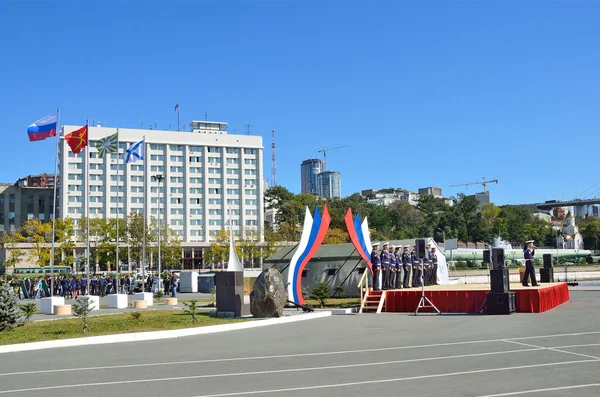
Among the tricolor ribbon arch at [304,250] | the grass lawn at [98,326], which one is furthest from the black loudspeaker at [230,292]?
the tricolor ribbon arch at [304,250]

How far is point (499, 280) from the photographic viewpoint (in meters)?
22.3

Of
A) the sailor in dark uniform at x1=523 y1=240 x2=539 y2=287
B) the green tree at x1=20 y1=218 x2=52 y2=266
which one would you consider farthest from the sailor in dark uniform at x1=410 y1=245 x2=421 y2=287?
the green tree at x1=20 y1=218 x2=52 y2=266

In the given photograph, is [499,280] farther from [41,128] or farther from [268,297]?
Result: [41,128]

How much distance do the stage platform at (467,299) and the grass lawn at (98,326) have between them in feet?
23.8

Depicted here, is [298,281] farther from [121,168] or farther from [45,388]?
[121,168]

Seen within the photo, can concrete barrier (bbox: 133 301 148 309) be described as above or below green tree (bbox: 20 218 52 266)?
below

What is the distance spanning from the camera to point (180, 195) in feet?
356

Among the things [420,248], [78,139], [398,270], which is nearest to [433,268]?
[398,270]

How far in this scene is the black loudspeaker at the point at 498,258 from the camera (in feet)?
74.2

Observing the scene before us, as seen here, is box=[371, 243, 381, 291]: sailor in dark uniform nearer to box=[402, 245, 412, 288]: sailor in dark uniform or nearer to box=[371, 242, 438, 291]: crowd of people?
box=[371, 242, 438, 291]: crowd of people

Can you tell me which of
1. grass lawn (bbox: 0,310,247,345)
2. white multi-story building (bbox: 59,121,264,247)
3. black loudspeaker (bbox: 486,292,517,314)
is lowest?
grass lawn (bbox: 0,310,247,345)

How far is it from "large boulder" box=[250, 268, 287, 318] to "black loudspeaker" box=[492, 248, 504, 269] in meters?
7.97

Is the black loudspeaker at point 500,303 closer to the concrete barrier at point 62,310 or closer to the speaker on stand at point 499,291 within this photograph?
the speaker on stand at point 499,291

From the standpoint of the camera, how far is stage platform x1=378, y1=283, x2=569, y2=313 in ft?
76.2
